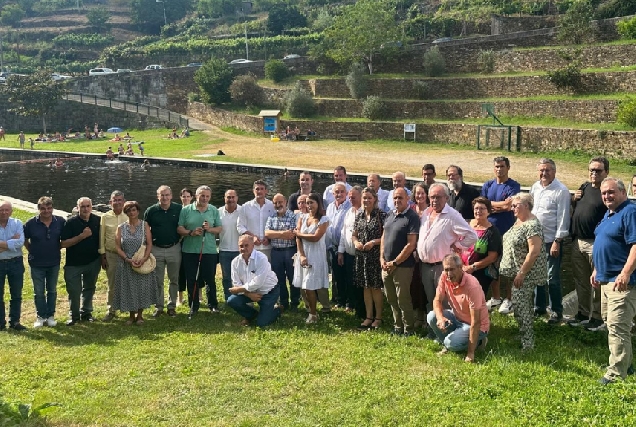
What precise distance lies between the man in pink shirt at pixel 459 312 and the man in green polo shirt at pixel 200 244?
10.7 ft

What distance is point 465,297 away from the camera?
6203 mm

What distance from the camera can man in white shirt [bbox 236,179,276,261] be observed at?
27.4ft

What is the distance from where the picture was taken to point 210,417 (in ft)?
16.9

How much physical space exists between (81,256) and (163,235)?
1063 mm

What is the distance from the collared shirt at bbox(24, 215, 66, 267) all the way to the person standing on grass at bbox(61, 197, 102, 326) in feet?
0.40

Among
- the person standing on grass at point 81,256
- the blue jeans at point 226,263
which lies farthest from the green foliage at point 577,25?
the person standing on grass at point 81,256

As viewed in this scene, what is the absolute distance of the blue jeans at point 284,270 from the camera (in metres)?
8.24

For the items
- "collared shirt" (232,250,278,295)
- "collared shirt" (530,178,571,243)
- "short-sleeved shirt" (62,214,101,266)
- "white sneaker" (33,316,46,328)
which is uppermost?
"collared shirt" (530,178,571,243)

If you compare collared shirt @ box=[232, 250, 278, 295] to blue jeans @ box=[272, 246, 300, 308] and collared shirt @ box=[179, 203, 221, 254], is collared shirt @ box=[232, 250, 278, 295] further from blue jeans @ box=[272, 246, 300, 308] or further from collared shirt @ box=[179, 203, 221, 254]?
collared shirt @ box=[179, 203, 221, 254]

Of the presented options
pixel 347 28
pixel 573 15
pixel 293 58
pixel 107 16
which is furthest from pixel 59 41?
pixel 573 15

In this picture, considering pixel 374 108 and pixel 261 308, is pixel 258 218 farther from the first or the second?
pixel 374 108

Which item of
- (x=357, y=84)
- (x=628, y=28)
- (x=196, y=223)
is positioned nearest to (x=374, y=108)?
(x=357, y=84)

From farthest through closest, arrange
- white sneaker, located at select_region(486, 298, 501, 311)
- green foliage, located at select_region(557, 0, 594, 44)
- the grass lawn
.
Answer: green foliage, located at select_region(557, 0, 594, 44) < white sneaker, located at select_region(486, 298, 501, 311) < the grass lawn

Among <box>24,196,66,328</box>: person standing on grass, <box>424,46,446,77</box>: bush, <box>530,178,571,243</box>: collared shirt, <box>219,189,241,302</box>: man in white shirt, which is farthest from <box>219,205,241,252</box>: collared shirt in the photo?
<box>424,46,446,77</box>: bush
